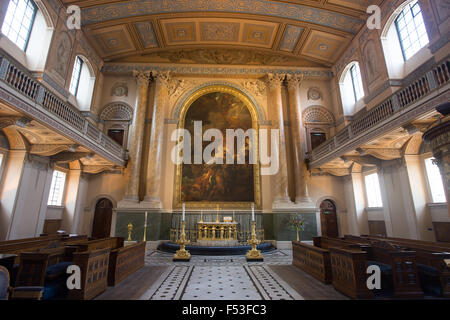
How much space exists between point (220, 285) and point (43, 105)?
24.6 feet

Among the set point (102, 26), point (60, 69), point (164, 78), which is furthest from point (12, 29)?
point (164, 78)

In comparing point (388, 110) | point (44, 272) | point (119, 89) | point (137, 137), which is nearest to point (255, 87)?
point (137, 137)

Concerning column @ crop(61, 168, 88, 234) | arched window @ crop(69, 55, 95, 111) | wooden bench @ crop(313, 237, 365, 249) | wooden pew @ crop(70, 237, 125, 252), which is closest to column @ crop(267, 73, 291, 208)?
wooden bench @ crop(313, 237, 365, 249)

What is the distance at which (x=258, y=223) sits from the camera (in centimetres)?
1248

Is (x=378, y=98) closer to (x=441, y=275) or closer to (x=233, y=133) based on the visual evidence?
(x=233, y=133)

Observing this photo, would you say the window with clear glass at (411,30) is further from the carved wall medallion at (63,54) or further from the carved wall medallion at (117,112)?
the carved wall medallion at (63,54)

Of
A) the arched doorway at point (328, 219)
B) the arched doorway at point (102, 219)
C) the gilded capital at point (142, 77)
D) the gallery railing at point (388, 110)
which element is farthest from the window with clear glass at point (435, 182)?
the arched doorway at point (102, 219)

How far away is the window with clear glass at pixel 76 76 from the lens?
1244 cm

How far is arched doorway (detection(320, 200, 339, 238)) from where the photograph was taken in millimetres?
12873

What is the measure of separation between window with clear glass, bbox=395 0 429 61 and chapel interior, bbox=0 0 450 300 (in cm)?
6

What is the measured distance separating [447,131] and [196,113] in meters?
11.8

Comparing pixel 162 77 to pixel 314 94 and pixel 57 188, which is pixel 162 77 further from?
pixel 314 94

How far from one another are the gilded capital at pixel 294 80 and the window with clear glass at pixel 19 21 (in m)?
13.4

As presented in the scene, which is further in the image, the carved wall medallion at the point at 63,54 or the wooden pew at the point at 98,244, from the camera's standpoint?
the carved wall medallion at the point at 63,54
